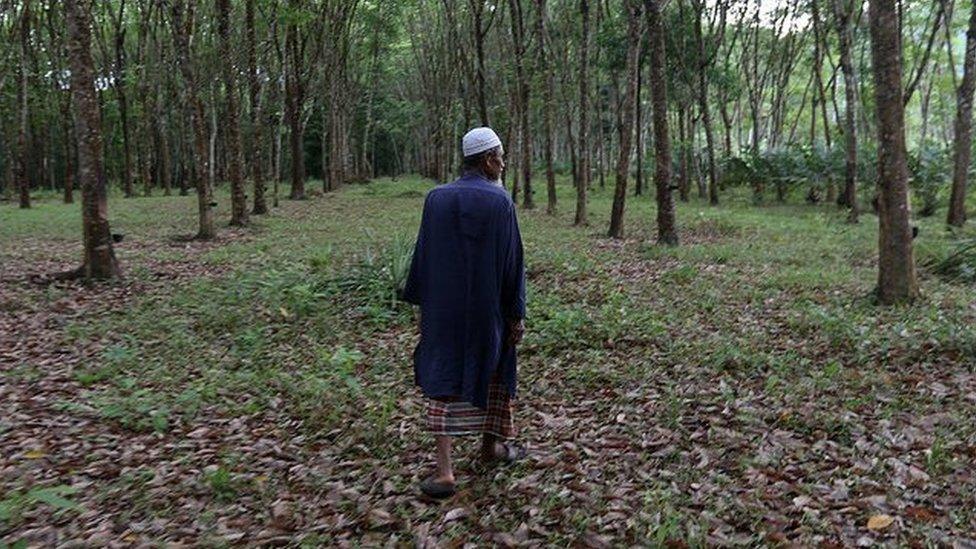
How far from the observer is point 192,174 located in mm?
41812

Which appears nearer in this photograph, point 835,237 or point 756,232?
point 835,237

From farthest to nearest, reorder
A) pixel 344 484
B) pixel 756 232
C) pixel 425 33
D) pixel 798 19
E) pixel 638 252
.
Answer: pixel 425 33 < pixel 798 19 < pixel 756 232 < pixel 638 252 < pixel 344 484

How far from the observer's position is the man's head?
423 cm

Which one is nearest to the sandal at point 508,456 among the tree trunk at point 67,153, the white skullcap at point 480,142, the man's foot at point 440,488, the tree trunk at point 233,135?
the man's foot at point 440,488

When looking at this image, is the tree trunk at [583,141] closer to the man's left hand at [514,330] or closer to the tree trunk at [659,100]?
the tree trunk at [659,100]

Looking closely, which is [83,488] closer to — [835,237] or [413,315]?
[413,315]

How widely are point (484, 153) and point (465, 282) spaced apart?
76 cm

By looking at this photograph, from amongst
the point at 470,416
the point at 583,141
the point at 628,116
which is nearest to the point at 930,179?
the point at 583,141

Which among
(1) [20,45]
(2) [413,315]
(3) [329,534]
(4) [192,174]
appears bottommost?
(3) [329,534]

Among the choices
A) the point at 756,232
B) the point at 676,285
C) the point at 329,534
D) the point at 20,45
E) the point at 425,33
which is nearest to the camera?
Result: the point at 329,534

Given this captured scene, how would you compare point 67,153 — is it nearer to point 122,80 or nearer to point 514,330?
point 122,80

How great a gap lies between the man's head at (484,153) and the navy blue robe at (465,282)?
64 mm

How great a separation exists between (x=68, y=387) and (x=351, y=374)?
2454 mm

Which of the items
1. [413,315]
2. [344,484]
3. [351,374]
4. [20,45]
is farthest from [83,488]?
[20,45]
